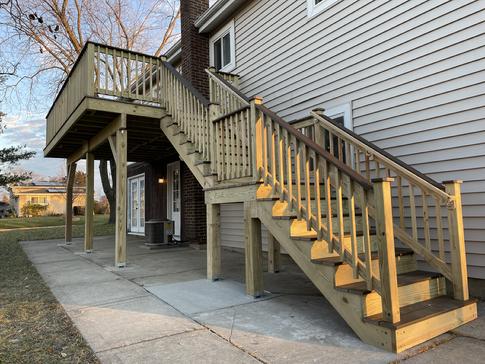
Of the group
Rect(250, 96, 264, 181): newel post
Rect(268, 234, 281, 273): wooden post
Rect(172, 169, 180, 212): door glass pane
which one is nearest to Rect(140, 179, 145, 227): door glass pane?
Rect(172, 169, 180, 212): door glass pane

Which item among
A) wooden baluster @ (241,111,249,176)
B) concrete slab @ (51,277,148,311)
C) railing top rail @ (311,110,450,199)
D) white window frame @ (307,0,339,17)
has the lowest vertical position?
concrete slab @ (51,277,148,311)

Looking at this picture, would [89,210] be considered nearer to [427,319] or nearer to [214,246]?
[214,246]

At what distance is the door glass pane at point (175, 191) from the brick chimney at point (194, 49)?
3.11 metres

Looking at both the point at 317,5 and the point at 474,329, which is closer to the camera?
the point at 474,329

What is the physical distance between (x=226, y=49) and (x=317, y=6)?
10.6ft

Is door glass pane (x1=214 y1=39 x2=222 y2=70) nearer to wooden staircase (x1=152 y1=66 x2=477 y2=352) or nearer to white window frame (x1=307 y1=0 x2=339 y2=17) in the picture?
Result: white window frame (x1=307 y1=0 x2=339 y2=17)

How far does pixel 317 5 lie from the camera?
590 centimetres

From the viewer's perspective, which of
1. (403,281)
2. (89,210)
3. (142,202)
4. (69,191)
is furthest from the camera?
(142,202)

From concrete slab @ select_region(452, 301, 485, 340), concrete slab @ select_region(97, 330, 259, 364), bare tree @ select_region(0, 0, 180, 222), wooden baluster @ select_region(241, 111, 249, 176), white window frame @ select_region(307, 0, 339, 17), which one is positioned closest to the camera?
concrete slab @ select_region(97, 330, 259, 364)

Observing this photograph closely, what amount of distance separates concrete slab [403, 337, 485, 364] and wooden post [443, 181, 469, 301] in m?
0.58

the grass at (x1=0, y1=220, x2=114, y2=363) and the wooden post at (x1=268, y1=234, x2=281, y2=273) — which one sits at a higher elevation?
the wooden post at (x1=268, y1=234, x2=281, y2=273)

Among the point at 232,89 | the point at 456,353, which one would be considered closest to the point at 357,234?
the point at 456,353

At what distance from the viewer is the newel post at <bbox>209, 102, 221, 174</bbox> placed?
16.8 feet

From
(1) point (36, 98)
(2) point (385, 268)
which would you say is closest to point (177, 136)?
(2) point (385, 268)
